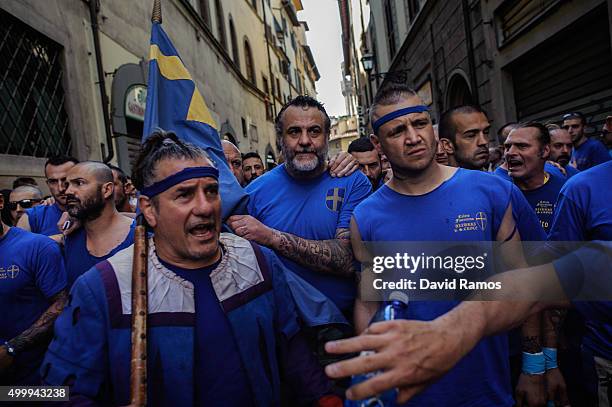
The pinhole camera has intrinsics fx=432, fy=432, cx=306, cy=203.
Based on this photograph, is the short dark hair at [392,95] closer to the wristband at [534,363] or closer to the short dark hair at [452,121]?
the short dark hair at [452,121]

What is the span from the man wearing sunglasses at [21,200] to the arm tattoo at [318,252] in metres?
3.75

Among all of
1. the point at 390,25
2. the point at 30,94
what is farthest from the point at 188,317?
the point at 390,25

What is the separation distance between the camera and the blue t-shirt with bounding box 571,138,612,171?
536 cm

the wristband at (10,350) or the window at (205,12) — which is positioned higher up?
the window at (205,12)

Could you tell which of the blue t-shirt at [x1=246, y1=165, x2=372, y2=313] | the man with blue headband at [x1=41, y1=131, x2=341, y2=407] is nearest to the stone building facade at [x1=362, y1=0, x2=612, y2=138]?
the blue t-shirt at [x1=246, y1=165, x2=372, y2=313]

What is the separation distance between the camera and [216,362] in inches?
74.2

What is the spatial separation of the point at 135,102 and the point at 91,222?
20.3ft

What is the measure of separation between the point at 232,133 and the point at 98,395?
604 inches

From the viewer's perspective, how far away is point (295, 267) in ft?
8.91

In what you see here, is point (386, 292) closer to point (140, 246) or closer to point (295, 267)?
point (295, 267)

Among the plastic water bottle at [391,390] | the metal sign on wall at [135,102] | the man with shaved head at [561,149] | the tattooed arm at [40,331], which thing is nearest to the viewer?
the plastic water bottle at [391,390]

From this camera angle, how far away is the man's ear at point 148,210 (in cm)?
201

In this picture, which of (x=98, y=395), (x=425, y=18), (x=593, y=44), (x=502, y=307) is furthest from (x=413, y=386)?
(x=425, y=18)

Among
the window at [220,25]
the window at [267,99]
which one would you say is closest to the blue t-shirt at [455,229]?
the window at [220,25]
